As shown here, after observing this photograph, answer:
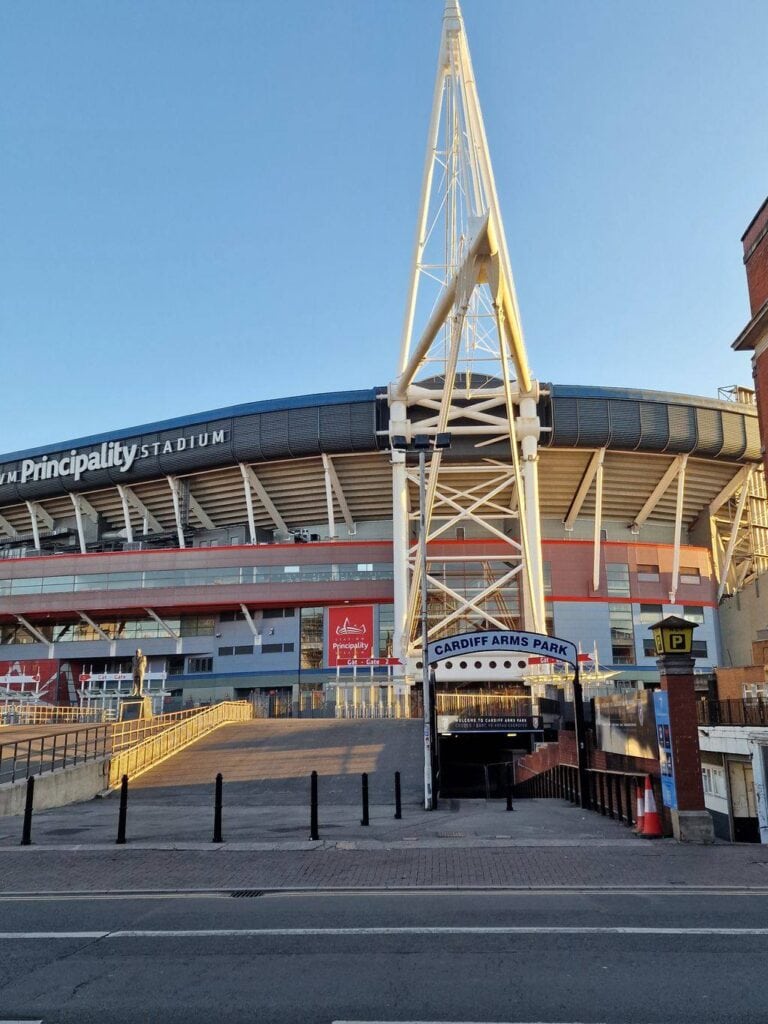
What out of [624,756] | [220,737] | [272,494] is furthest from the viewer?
[272,494]

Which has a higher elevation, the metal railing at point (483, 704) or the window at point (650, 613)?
the window at point (650, 613)

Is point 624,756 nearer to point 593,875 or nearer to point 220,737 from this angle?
point 593,875

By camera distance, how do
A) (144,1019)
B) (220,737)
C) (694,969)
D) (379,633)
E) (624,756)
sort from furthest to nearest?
(379,633) → (220,737) → (624,756) → (694,969) → (144,1019)

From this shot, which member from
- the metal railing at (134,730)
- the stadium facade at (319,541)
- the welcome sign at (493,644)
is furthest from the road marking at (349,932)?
the stadium facade at (319,541)

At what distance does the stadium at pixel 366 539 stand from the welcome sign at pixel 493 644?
2701cm

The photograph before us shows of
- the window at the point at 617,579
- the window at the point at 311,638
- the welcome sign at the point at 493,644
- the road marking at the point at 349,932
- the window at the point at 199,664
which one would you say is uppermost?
the window at the point at 617,579

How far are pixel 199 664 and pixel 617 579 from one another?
3108cm

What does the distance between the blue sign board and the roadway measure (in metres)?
3.84

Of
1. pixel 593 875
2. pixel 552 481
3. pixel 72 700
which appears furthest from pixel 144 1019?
pixel 72 700

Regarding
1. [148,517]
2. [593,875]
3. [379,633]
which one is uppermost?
[148,517]

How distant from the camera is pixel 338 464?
58.9 meters

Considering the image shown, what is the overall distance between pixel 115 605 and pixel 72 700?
871cm

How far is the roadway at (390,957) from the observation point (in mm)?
5570

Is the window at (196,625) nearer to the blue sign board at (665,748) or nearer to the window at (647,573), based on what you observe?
the window at (647,573)
